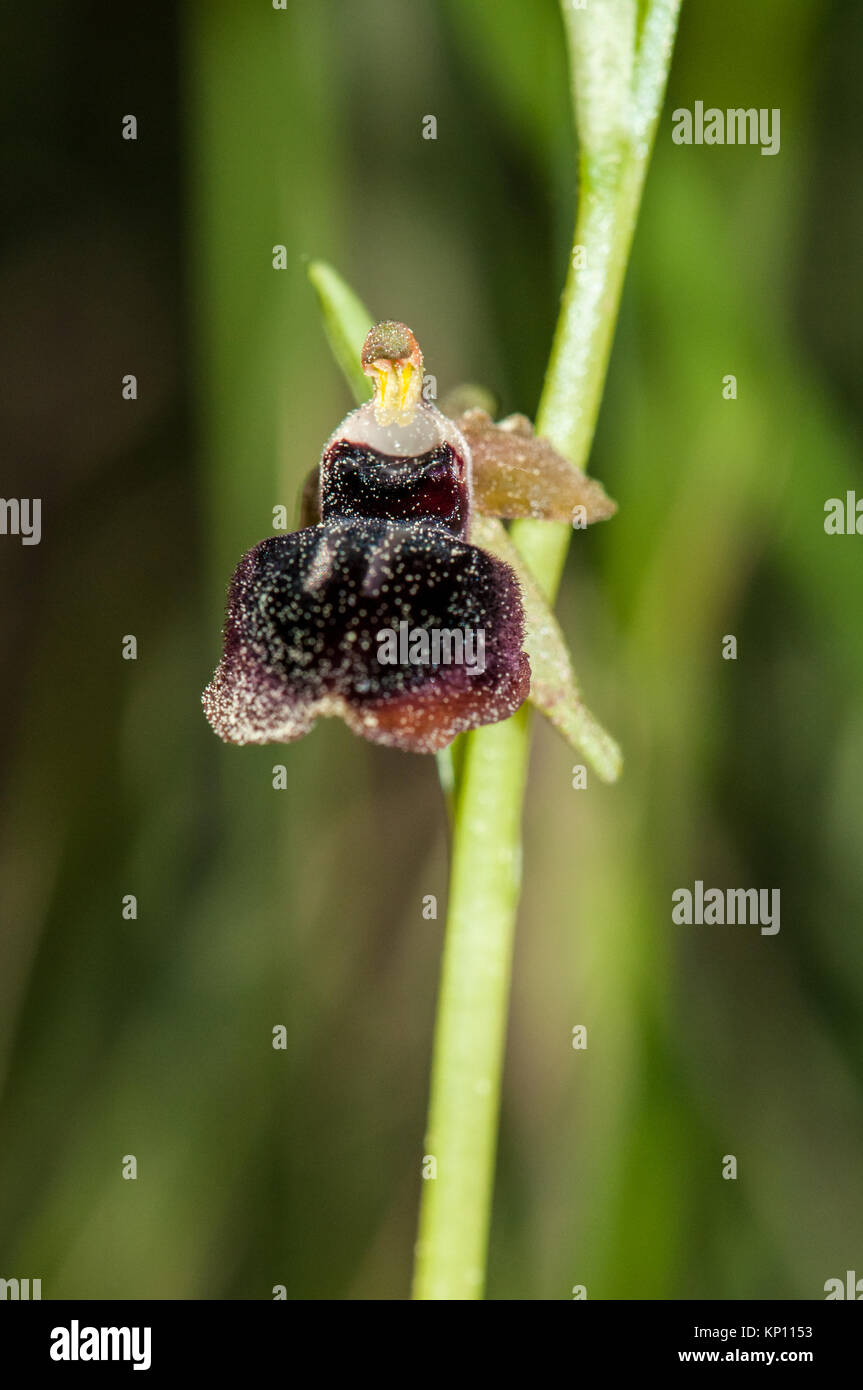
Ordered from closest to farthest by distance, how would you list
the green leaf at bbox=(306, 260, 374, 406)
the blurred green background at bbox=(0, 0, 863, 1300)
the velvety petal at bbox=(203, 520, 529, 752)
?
the velvety petal at bbox=(203, 520, 529, 752), the green leaf at bbox=(306, 260, 374, 406), the blurred green background at bbox=(0, 0, 863, 1300)

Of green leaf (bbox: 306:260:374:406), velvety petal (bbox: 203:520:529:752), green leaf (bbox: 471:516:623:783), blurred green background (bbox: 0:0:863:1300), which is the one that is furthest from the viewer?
blurred green background (bbox: 0:0:863:1300)

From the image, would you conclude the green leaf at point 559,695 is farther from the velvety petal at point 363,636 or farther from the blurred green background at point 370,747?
the blurred green background at point 370,747

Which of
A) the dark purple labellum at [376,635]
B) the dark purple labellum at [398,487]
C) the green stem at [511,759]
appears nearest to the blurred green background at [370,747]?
the green stem at [511,759]

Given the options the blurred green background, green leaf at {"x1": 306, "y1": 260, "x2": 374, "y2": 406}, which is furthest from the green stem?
the blurred green background

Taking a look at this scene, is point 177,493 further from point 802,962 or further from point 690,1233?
point 690,1233

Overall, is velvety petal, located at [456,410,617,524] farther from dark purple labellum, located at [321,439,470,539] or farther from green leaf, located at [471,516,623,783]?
green leaf, located at [471,516,623,783]
